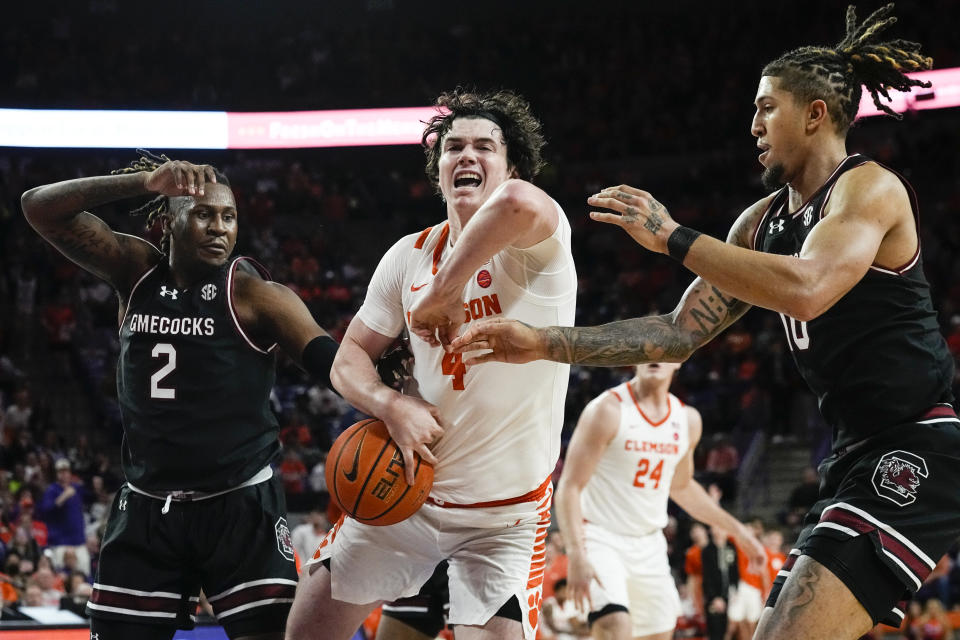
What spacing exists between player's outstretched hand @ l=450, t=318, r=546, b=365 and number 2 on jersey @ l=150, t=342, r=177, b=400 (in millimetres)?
1339

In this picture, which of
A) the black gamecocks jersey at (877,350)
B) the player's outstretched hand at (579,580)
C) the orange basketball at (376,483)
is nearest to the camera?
the black gamecocks jersey at (877,350)

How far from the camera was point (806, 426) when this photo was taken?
15.2m

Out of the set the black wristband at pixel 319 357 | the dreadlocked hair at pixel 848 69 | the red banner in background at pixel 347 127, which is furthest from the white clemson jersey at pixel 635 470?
the red banner in background at pixel 347 127

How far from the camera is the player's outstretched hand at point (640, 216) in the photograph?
3127 millimetres

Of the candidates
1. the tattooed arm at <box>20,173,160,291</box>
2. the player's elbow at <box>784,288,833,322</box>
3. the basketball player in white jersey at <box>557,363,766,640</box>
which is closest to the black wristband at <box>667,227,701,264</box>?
the player's elbow at <box>784,288,833,322</box>

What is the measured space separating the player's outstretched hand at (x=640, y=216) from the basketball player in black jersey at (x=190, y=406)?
142 centimetres

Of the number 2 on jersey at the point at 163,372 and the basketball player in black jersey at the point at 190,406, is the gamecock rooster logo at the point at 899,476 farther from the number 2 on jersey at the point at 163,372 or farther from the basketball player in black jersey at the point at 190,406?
the number 2 on jersey at the point at 163,372

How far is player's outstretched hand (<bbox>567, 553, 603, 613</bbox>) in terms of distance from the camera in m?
5.74

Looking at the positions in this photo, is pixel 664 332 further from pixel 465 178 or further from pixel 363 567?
pixel 363 567

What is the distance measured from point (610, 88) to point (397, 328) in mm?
19270

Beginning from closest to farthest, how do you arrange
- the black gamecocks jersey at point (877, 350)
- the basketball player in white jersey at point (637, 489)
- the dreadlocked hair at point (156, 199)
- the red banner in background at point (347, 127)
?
the black gamecocks jersey at point (877, 350)
the dreadlocked hair at point (156, 199)
the basketball player in white jersey at point (637, 489)
the red banner in background at point (347, 127)

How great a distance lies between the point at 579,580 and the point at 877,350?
284 cm

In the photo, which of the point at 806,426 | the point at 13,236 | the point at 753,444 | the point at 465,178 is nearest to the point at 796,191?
the point at 465,178

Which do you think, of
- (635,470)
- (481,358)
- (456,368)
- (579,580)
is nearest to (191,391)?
(456,368)
